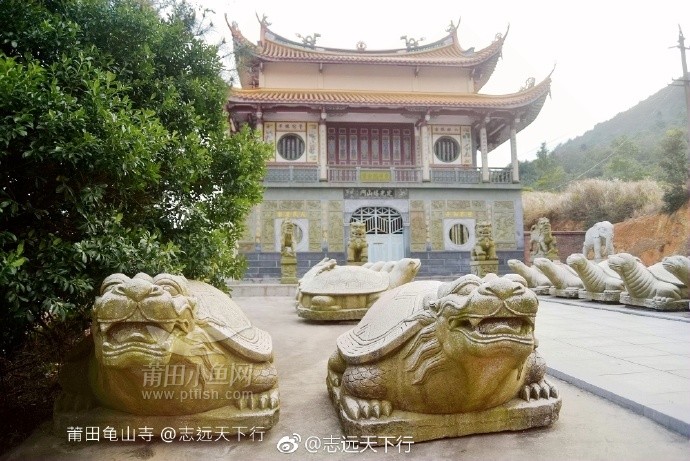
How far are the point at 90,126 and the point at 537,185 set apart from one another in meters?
34.4

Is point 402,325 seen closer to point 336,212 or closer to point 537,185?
point 336,212

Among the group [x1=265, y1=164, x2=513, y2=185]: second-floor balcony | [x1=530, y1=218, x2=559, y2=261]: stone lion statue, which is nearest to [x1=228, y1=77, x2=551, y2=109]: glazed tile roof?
[x1=265, y1=164, x2=513, y2=185]: second-floor balcony

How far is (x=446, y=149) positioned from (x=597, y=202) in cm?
1086

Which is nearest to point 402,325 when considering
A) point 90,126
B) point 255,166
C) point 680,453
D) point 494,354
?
point 494,354

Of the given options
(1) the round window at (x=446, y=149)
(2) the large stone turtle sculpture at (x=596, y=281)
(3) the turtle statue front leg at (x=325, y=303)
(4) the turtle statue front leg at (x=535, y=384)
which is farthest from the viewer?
(1) the round window at (x=446, y=149)

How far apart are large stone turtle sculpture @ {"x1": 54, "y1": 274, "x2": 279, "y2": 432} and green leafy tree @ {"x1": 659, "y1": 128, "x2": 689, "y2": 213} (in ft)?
59.2

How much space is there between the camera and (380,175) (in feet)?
55.3

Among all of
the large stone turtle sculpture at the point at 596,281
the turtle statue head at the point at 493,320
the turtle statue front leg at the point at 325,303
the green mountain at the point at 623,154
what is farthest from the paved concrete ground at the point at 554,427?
the green mountain at the point at 623,154

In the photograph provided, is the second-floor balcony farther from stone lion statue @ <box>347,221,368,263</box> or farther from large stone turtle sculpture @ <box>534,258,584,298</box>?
large stone turtle sculpture @ <box>534,258,584,298</box>

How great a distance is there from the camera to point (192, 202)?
367 centimetres

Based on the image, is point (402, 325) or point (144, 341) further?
point (402, 325)

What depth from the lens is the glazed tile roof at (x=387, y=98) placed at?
16.5 metres

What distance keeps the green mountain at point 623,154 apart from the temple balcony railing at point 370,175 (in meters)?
18.0

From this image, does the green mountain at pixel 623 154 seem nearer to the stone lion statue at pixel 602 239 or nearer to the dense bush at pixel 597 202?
the dense bush at pixel 597 202
